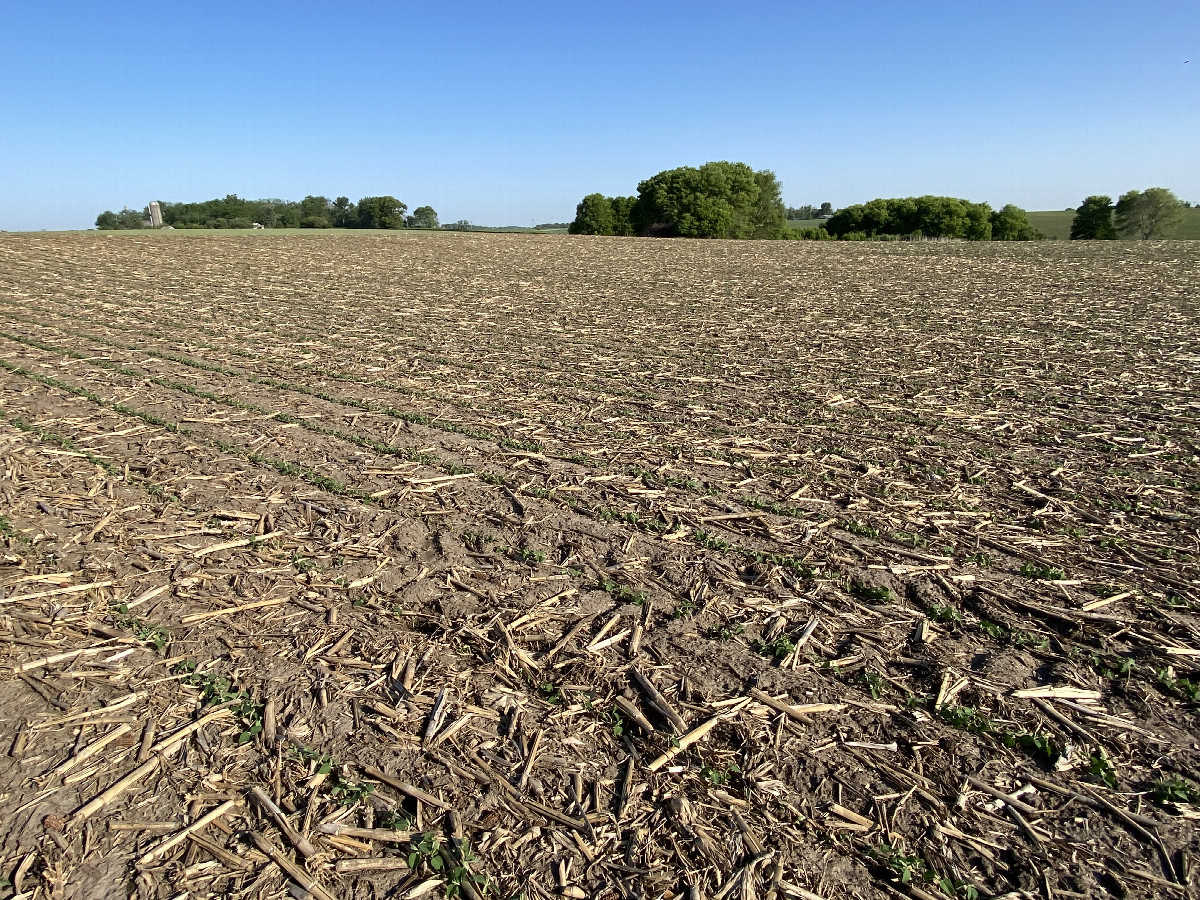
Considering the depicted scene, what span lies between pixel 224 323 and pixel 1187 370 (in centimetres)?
1706

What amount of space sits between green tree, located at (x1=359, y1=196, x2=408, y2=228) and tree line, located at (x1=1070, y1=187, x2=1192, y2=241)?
79.0 metres

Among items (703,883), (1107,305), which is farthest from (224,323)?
(1107,305)

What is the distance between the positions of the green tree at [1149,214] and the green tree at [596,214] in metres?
61.2

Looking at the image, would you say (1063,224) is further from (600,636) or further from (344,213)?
(600,636)

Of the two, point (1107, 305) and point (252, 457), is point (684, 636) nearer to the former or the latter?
point (252, 457)

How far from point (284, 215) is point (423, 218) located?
18.5 m

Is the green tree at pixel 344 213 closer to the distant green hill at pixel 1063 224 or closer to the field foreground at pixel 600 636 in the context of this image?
the distant green hill at pixel 1063 224

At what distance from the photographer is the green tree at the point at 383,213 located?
91.2 meters

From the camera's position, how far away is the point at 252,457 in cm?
701

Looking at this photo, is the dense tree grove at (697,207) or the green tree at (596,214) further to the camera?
the green tree at (596,214)

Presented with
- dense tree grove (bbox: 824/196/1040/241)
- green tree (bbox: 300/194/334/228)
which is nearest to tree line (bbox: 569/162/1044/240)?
dense tree grove (bbox: 824/196/1040/241)

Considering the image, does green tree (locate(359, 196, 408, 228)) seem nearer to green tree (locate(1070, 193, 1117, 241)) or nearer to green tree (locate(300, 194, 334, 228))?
green tree (locate(300, 194, 334, 228))

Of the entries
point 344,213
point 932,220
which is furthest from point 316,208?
point 932,220

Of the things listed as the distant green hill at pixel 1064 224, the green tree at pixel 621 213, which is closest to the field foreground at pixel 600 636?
the distant green hill at pixel 1064 224
